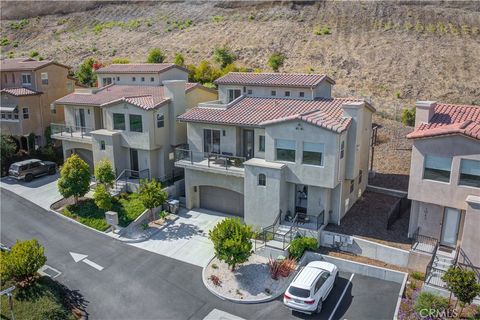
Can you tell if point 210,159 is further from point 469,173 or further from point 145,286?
point 469,173

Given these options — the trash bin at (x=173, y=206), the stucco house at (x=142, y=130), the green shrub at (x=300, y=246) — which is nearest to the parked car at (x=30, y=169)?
the stucco house at (x=142, y=130)

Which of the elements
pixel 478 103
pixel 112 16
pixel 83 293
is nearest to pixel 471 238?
pixel 83 293

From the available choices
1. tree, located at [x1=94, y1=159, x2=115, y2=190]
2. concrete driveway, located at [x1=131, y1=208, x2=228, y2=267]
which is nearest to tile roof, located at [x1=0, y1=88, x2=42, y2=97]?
tree, located at [x1=94, y1=159, x2=115, y2=190]

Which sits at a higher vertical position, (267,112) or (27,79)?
(27,79)

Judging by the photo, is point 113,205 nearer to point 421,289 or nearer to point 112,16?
point 421,289

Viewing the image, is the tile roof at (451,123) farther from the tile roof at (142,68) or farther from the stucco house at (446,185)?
the tile roof at (142,68)

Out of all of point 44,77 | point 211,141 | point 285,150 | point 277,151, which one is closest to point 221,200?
point 211,141
